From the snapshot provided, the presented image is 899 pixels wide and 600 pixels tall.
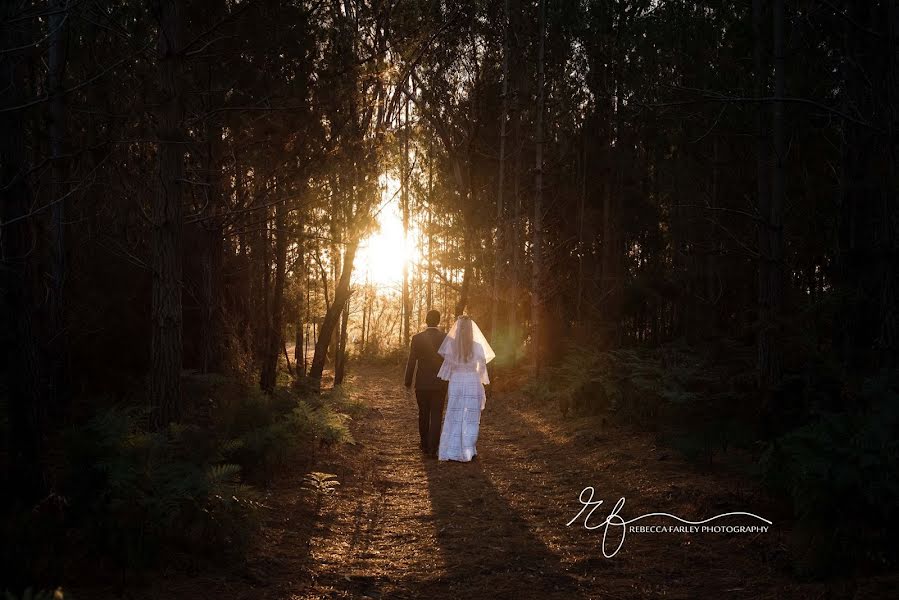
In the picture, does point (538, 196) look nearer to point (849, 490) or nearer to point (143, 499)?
point (849, 490)

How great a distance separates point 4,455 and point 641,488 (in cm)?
663

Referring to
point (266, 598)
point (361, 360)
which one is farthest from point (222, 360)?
point (361, 360)

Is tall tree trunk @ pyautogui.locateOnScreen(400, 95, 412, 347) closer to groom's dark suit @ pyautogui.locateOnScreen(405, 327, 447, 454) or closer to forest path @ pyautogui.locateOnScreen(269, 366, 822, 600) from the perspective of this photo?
groom's dark suit @ pyautogui.locateOnScreen(405, 327, 447, 454)

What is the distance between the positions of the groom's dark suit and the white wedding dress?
0.14 meters

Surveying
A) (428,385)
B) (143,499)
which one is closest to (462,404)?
(428,385)

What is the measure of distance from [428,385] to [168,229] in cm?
476

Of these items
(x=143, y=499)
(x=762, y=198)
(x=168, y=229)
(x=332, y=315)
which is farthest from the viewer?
(x=332, y=315)

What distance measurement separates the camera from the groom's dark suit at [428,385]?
35.6 feet

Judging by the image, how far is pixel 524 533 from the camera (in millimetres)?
→ 6445

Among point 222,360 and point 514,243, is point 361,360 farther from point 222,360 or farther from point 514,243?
point 222,360

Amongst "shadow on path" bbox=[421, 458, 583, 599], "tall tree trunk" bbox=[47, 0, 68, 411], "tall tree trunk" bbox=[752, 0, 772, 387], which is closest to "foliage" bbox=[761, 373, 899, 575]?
"shadow on path" bbox=[421, 458, 583, 599]

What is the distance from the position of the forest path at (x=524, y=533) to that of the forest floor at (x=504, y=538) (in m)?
0.02

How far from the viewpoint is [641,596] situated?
15.8 feet
